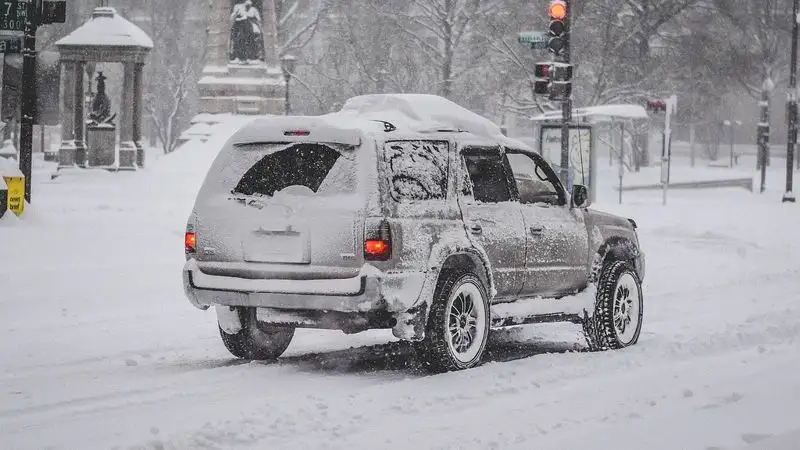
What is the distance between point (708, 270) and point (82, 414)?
13103mm

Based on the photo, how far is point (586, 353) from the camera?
10672mm

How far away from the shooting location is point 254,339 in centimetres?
1018

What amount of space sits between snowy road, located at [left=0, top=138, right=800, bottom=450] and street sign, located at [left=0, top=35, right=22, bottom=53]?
2.42 meters

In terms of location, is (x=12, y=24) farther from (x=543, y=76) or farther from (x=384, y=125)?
(x=384, y=125)

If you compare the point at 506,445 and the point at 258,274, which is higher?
the point at 258,274

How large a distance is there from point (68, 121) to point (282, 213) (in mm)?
36306

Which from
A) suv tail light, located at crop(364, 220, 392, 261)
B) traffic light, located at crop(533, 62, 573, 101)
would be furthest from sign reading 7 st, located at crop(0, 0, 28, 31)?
suv tail light, located at crop(364, 220, 392, 261)

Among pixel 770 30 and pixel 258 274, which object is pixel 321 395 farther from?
pixel 770 30

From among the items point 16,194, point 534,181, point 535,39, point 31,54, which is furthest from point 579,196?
point 535,39

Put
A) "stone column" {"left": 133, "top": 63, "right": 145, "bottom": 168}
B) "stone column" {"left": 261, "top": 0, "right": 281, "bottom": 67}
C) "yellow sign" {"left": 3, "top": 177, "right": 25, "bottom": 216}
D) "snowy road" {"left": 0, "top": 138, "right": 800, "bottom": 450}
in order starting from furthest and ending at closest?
1. "stone column" {"left": 133, "top": 63, "right": 145, "bottom": 168}
2. "stone column" {"left": 261, "top": 0, "right": 281, "bottom": 67}
3. "yellow sign" {"left": 3, "top": 177, "right": 25, "bottom": 216}
4. "snowy road" {"left": 0, "top": 138, "right": 800, "bottom": 450}

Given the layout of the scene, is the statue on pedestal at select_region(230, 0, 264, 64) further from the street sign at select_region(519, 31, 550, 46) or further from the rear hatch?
the rear hatch

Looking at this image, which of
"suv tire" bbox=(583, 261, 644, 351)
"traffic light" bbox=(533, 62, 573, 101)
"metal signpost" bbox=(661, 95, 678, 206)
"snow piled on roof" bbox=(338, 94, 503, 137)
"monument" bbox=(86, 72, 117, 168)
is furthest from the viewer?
"monument" bbox=(86, 72, 117, 168)

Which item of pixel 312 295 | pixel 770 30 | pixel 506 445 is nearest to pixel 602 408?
pixel 506 445

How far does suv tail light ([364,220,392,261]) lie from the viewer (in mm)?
8875
